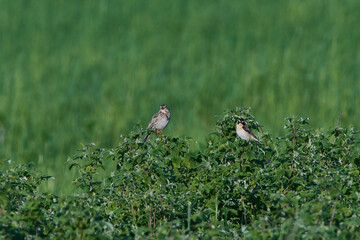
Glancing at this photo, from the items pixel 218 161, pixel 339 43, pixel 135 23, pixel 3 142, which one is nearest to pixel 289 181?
pixel 218 161

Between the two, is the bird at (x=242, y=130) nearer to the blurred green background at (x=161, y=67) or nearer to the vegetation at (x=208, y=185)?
the vegetation at (x=208, y=185)

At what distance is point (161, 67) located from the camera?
15.4 metres

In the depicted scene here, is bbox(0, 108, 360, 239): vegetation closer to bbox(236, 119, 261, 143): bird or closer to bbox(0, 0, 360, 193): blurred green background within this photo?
bbox(236, 119, 261, 143): bird

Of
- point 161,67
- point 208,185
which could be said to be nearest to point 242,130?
point 208,185

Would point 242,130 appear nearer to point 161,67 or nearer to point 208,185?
point 208,185

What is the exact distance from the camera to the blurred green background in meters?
12.3

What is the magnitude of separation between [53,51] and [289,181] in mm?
11662

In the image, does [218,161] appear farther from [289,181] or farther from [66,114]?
[66,114]

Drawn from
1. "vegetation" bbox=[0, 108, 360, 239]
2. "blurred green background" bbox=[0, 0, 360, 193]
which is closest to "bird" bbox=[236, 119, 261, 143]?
"vegetation" bbox=[0, 108, 360, 239]

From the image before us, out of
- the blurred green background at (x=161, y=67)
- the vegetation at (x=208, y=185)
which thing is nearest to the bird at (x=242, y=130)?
the vegetation at (x=208, y=185)

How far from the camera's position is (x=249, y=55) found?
53.5 feet

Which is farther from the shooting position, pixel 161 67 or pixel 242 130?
pixel 161 67

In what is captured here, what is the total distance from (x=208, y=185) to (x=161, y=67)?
932cm

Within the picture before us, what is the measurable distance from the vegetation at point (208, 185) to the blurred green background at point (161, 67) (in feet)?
8.55
